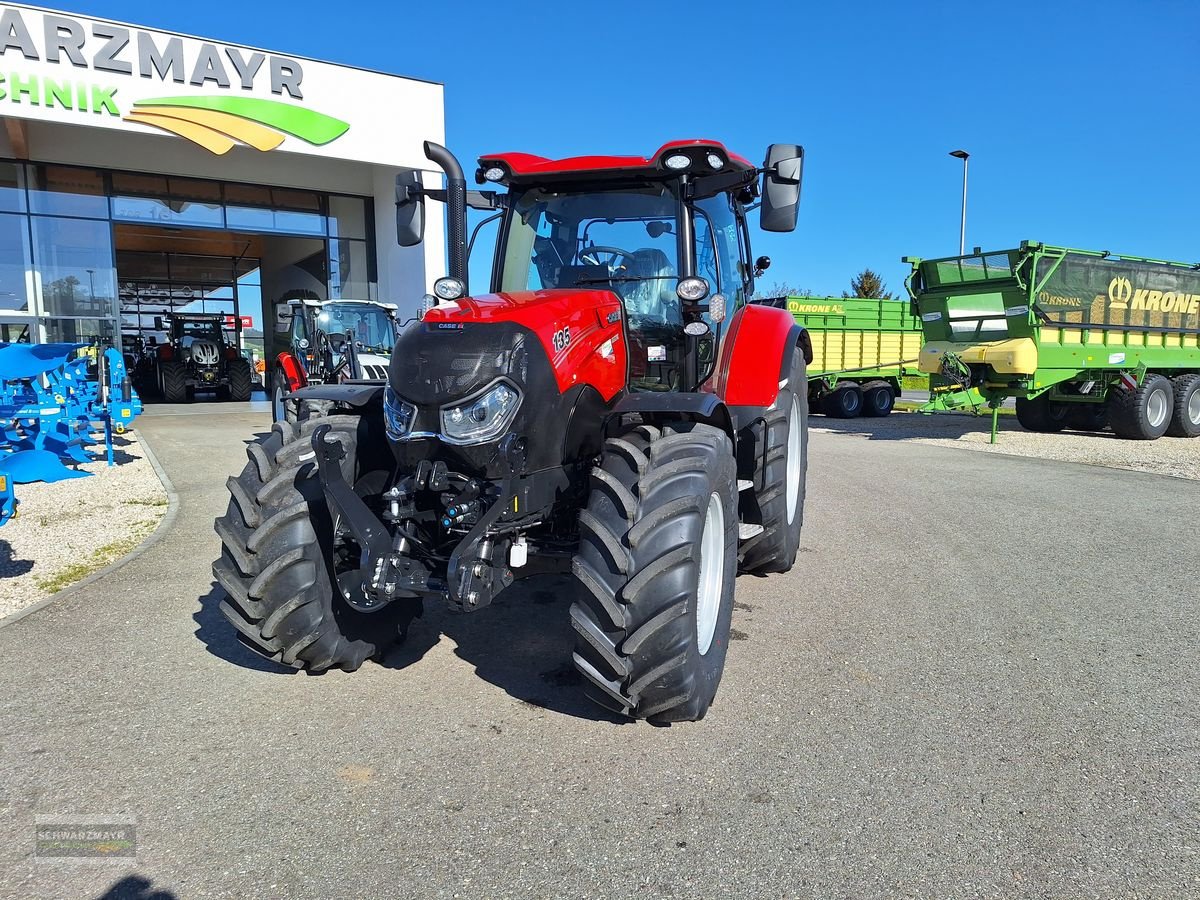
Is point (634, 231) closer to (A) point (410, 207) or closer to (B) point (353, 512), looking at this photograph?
(A) point (410, 207)

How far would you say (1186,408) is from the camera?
43.4 feet

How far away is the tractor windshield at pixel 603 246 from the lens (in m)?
4.06

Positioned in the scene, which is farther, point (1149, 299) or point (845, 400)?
point (845, 400)

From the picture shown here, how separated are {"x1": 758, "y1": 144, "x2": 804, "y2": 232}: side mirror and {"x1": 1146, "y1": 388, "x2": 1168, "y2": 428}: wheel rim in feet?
38.4

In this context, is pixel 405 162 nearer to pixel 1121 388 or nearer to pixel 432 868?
pixel 1121 388

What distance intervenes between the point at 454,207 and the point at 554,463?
4.85 ft

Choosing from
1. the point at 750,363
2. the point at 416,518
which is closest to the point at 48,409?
the point at 416,518

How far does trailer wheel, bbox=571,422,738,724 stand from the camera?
2.74 m

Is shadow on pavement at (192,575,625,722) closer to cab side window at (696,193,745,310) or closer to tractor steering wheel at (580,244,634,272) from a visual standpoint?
tractor steering wheel at (580,244,634,272)

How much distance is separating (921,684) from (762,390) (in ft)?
5.53

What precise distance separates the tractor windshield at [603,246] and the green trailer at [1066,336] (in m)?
9.13

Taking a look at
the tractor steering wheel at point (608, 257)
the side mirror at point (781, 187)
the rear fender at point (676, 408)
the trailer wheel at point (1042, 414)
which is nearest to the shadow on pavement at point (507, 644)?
the rear fender at point (676, 408)

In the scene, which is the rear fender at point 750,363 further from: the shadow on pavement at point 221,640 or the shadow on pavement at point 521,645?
the shadow on pavement at point 221,640

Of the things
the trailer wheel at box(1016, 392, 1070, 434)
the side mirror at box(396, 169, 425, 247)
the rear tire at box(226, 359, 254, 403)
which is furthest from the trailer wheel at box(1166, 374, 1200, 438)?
the rear tire at box(226, 359, 254, 403)
